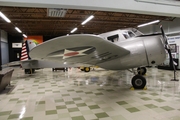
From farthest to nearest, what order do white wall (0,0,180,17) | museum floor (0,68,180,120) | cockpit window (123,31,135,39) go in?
cockpit window (123,31,135,39)
white wall (0,0,180,17)
museum floor (0,68,180,120)

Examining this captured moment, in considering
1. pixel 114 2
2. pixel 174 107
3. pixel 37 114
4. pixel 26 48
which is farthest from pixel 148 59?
pixel 26 48

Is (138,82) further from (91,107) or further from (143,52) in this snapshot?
(91,107)

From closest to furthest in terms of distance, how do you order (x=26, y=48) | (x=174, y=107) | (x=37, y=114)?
(x=37, y=114) → (x=174, y=107) → (x=26, y=48)

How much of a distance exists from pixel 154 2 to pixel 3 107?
5089mm

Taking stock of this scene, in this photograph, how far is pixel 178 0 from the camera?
4.50 metres

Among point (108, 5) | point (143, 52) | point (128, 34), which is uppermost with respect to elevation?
point (108, 5)

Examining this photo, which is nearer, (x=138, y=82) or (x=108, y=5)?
(x=108, y=5)

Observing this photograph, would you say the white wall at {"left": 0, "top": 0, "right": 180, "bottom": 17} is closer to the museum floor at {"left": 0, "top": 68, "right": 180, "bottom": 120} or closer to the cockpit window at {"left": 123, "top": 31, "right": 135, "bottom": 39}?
the cockpit window at {"left": 123, "top": 31, "right": 135, "bottom": 39}

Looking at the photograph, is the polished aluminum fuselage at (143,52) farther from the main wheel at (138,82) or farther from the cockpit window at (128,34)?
the main wheel at (138,82)

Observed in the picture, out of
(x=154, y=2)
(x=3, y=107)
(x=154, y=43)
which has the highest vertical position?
(x=154, y=2)

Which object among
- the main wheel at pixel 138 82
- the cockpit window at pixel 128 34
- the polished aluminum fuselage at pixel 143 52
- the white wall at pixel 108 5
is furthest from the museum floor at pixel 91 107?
the white wall at pixel 108 5

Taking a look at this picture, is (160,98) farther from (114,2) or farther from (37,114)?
(37,114)

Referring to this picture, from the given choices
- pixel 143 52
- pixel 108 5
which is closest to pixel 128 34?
pixel 143 52

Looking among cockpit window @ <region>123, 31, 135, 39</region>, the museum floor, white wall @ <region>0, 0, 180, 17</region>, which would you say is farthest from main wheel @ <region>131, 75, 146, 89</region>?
white wall @ <region>0, 0, 180, 17</region>
